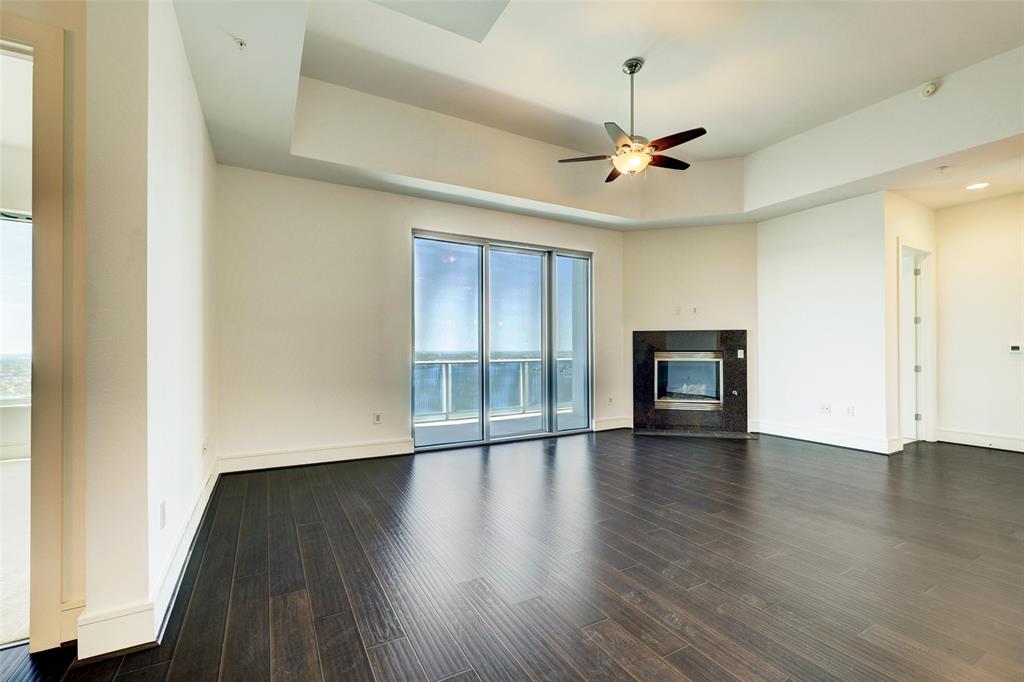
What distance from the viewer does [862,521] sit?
9.68ft

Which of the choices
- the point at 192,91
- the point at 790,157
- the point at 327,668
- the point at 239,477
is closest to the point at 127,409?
the point at 327,668

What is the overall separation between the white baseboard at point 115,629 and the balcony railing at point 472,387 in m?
3.23

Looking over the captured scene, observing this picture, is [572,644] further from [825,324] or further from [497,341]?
[825,324]

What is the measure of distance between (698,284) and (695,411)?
1769mm

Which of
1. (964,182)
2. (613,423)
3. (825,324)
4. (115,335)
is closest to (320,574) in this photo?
(115,335)

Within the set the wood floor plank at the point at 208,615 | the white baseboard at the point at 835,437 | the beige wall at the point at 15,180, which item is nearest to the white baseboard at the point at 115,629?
the wood floor plank at the point at 208,615

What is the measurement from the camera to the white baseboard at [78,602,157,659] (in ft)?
5.34

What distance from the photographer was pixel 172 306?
2246mm

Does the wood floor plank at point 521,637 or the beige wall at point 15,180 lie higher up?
the beige wall at point 15,180

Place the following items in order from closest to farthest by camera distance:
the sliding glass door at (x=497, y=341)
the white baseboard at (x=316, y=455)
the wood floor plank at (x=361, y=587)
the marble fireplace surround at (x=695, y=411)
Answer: the wood floor plank at (x=361, y=587)
the white baseboard at (x=316, y=455)
the sliding glass door at (x=497, y=341)
the marble fireplace surround at (x=695, y=411)

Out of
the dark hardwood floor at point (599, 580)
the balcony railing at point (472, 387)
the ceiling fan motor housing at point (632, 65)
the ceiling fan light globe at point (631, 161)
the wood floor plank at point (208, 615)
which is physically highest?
the ceiling fan motor housing at point (632, 65)

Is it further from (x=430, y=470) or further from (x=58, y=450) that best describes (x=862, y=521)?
(x=58, y=450)

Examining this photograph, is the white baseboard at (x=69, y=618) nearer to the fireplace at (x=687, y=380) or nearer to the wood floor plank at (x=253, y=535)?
the wood floor plank at (x=253, y=535)

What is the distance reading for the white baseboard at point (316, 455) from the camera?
401cm
